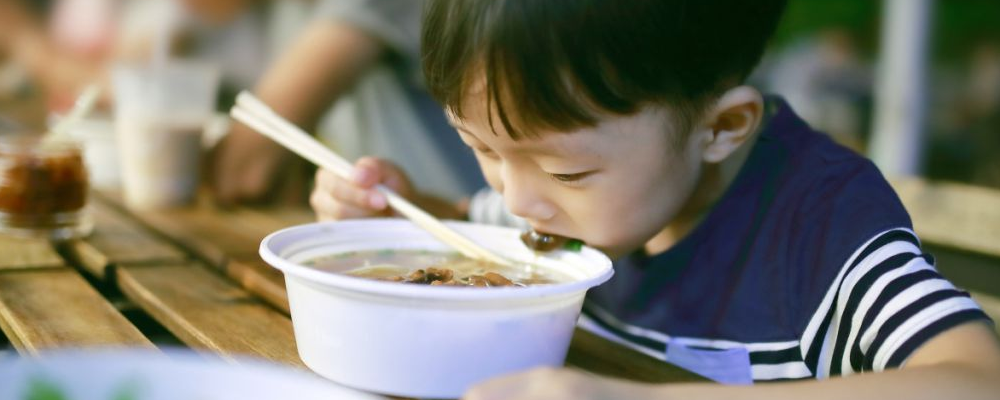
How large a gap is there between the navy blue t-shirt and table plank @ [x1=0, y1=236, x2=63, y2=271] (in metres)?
0.83

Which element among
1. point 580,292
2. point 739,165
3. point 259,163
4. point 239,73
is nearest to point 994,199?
point 739,165

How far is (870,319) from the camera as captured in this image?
0.97 metres

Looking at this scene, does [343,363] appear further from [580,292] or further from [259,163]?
[259,163]

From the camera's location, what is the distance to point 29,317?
3.44 feet

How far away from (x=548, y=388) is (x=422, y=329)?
0.47 feet

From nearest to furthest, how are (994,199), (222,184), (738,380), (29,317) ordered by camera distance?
(29,317)
(738,380)
(994,199)
(222,184)

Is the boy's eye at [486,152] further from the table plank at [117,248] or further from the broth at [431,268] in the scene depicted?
the table plank at [117,248]

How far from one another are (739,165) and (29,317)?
3.17ft

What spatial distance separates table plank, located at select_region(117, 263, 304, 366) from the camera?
3.28 ft

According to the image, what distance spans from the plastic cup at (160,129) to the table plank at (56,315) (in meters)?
0.69

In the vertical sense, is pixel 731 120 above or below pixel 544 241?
above

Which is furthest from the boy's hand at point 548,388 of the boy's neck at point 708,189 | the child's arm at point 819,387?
the boy's neck at point 708,189

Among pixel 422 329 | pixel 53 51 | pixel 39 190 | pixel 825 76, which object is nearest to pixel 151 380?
pixel 422 329

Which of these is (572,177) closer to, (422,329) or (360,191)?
(422,329)
